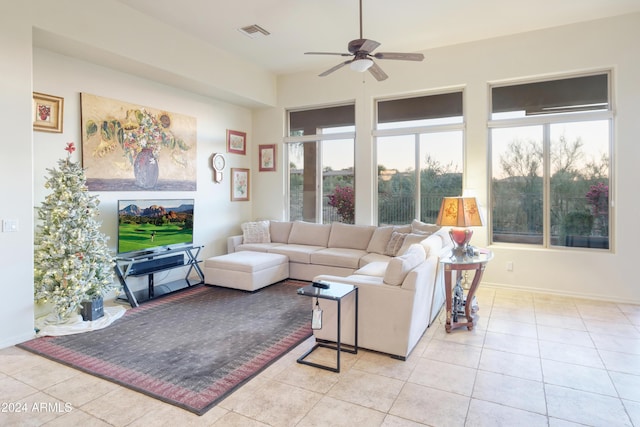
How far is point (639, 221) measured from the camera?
15.1 feet

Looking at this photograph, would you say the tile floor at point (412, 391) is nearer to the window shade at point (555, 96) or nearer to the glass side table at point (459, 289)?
the glass side table at point (459, 289)

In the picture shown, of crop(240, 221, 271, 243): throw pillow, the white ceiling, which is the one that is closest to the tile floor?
crop(240, 221, 271, 243): throw pillow

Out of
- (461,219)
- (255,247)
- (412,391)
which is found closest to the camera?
(412,391)

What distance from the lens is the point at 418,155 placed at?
19.6 feet

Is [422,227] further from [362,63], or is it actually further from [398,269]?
[362,63]

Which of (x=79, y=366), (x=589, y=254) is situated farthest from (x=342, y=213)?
(x=79, y=366)

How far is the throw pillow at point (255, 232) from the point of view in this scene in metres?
6.34

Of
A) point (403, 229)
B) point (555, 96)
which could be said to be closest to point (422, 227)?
point (403, 229)

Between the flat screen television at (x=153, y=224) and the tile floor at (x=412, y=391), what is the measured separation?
171 centimetres

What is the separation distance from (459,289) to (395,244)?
4.74 ft

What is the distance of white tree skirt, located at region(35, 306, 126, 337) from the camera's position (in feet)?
11.8

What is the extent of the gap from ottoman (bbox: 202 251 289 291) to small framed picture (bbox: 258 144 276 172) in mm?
2040

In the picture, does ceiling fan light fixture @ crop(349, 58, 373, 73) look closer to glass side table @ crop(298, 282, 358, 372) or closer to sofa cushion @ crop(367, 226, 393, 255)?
glass side table @ crop(298, 282, 358, 372)

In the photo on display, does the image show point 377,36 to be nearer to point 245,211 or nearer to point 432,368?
point 245,211
